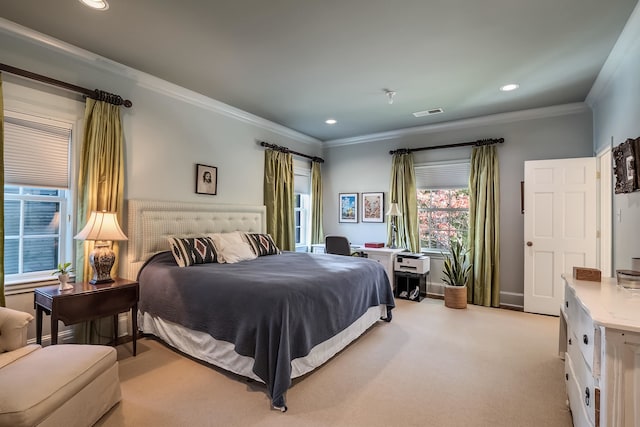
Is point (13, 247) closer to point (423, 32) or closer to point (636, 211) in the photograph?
point (423, 32)

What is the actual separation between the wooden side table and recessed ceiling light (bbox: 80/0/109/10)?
6.69ft

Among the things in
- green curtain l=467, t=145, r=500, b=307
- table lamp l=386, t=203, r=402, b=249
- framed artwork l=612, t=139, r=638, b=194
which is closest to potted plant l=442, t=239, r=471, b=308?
green curtain l=467, t=145, r=500, b=307

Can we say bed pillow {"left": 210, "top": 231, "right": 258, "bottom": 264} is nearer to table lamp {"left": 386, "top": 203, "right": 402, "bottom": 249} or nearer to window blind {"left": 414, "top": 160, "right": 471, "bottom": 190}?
table lamp {"left": 386, "top": 203, "right": 402, "bottom": 249}

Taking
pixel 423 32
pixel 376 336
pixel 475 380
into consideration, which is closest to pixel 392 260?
pixel 376 336

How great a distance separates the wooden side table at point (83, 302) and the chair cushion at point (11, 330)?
14.5 inches

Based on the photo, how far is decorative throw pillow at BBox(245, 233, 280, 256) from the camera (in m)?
3.90

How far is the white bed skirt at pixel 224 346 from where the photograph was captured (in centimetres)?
235

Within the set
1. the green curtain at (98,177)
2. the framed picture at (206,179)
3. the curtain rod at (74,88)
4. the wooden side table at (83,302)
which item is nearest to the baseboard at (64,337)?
the green curtain at (98,177)

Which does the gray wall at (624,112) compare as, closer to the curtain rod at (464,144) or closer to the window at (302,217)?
the curtain rod at (464,144)

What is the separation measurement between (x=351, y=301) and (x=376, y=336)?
68 cm

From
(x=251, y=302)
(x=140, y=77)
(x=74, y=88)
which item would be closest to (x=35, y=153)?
(x=74, y=88)

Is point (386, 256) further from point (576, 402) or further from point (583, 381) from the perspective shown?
point (583, 381)

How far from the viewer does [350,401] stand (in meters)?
2.13

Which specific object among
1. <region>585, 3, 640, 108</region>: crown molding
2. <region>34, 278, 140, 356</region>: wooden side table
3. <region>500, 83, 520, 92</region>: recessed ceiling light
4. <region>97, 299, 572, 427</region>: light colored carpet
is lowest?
<region>97, 299, 572, 427</region>: light colored carpet
